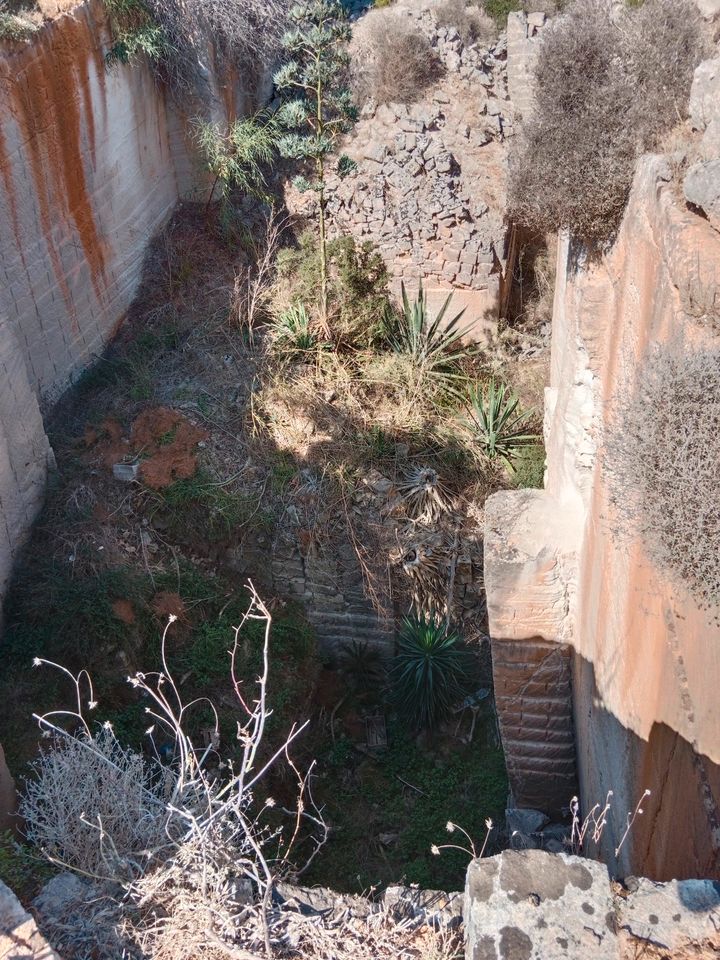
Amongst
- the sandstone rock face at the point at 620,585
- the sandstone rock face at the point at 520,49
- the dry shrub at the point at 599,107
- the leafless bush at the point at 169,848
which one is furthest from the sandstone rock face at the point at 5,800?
the sandstone rock face at the point at 520,49

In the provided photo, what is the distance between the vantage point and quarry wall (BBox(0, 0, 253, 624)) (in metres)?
6.18

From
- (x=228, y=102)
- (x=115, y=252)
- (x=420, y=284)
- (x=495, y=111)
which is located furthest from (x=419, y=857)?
(x=228, y=102)

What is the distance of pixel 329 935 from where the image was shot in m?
2.89

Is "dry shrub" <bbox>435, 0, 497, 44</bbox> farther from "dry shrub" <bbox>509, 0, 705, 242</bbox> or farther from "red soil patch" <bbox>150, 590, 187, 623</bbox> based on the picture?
"red soil patch" <bbox>150, 590, 187, 623</bbox>

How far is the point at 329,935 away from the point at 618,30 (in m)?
4.37

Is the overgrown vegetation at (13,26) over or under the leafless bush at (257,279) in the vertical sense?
over

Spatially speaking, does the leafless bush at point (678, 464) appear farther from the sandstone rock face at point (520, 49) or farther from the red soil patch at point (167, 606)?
the sandstone rock face at point (520, 49)

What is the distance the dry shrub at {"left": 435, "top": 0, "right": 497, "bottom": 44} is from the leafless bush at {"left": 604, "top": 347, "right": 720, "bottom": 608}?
793cm

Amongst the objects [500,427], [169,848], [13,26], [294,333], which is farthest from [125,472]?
[169,848]

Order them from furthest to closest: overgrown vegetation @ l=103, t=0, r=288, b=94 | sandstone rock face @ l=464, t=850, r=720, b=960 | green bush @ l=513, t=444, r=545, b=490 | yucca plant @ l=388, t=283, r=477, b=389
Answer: yucca plant @ l=388, t=283, r=477, b=389 < overgrown vegetation @ l=103, t=0, r=288, b=94 < green bush @ l=513, t=444, r=545, b=490 < sandstone rock face @ l=464, t=850, r=720, b=960

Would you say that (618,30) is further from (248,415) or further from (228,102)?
(228,102)

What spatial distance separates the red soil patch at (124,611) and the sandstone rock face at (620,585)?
9.67 feet

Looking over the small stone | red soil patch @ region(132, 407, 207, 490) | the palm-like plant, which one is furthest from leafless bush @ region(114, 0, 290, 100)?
the small stone

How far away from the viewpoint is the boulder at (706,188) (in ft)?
8.81
